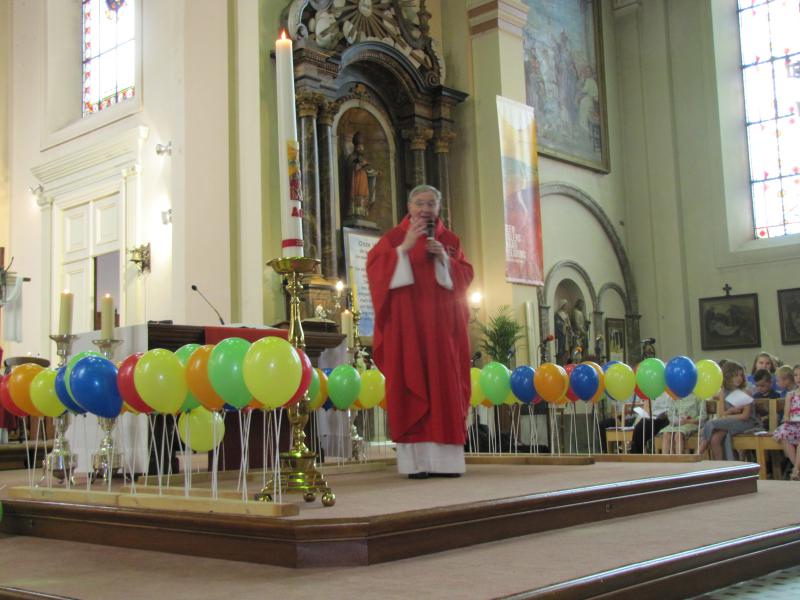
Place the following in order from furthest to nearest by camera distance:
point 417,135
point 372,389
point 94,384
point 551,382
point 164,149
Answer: point 417,135
point 164,149
point 551,382
point 372,389
point 94,384

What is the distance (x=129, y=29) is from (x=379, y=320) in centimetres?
1010

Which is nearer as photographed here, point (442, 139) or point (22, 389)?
point (22, 389)

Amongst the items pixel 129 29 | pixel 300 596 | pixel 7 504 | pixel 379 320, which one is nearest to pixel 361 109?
pixel 129 29

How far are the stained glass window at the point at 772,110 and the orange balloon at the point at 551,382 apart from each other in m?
12.4

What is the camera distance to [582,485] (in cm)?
420

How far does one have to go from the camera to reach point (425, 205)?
198 inches

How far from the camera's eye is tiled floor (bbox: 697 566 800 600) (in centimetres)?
335

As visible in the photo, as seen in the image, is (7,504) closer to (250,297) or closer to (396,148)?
(250,297)

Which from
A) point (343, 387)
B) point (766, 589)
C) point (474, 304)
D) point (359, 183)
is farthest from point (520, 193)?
point (766, 589)

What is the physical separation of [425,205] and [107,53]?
10473 mm

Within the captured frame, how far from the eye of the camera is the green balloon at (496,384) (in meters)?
6.01

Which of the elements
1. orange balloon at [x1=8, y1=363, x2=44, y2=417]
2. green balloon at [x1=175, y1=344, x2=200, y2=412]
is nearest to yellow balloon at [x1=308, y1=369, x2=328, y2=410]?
green balloon at [x1=175, y1=344, x2=200, y2=412]

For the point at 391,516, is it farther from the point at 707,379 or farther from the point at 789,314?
the point at 789,314

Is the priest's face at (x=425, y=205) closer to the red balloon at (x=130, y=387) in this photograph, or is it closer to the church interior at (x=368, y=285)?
the church interior at (x=368, y=285)
